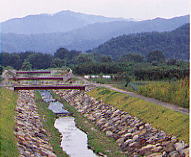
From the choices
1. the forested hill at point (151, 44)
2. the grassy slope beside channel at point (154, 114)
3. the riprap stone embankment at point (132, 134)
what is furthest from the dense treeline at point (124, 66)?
the forested hill at point (151, 44)

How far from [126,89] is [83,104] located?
5506 mm

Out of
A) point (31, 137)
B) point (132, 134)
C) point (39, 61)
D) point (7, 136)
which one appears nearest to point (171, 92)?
point (132, 134)

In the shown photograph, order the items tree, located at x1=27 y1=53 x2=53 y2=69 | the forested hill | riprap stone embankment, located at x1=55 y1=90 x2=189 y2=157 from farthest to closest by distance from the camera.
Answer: the forested hill, tree, located at x1=27 y1=53 x2=53 y2=69, riprap stone embankment, located at x1=55 y1=90 x2=189 y2=157

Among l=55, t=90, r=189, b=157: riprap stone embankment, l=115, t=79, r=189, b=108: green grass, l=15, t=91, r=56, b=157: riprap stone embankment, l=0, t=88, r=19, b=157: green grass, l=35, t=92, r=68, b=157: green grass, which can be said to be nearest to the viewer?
l=0, t=88, r=19, b=157: green grass

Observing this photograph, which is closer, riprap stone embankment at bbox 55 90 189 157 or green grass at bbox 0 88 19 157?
green grass at bbox 0 88 19 157

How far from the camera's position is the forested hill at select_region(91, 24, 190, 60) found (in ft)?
494

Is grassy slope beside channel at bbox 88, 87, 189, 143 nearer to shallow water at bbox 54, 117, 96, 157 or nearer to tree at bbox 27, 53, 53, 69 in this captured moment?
shallow water at bbox 54, 117, 96, 157

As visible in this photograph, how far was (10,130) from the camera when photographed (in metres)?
24.1

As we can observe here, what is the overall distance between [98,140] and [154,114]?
15.4ft

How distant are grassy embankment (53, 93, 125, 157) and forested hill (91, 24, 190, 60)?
11559 centimetres

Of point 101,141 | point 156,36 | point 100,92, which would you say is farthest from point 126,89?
point 156,36

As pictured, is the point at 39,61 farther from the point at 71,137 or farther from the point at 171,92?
the point at 71,137

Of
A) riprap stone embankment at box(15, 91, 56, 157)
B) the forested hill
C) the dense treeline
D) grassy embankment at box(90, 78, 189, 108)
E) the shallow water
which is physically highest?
the forested hill

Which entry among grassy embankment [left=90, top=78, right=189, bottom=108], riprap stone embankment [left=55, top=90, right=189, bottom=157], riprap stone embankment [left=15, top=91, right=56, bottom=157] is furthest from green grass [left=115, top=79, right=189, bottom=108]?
riprap stone embankment [left=15, top=91, right=56, bottom=157]
